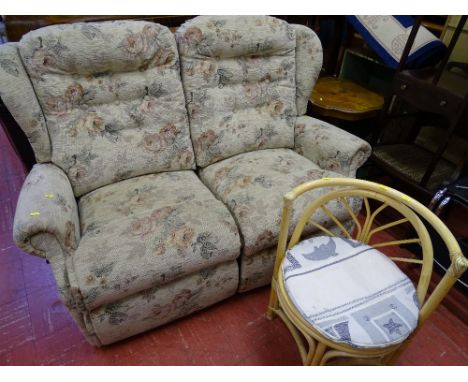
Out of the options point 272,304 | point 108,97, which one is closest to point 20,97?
point 108,97

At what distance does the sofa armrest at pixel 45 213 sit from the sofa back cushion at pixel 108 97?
0.40 ft

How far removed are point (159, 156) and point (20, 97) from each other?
1.77 feet

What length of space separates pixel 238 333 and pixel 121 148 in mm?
886

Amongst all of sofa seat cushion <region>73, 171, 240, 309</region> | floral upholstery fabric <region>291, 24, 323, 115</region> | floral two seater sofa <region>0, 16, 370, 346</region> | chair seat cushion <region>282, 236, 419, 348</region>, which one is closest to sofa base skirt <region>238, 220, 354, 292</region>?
floral two seater sofa <region>0, 16, 370, 346</region>

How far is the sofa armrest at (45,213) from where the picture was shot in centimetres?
92

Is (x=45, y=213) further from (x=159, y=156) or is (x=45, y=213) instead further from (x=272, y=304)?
(x=272, y=304)

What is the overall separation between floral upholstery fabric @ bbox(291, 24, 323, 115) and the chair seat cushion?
0.90m

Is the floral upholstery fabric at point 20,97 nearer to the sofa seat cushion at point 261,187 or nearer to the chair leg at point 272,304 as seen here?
the sofa seat cushion at point 261,187

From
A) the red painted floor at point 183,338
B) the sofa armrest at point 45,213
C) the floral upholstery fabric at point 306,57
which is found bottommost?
the red painted floor at point 183,338

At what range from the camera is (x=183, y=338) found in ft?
4.06

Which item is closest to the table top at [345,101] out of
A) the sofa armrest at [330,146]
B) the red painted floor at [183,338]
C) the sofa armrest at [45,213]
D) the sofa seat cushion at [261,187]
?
the sofa armrest at [330,146]

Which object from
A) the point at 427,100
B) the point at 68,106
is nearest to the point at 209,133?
the point at 68,106

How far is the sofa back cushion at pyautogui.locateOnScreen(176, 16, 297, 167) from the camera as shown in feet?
4.53

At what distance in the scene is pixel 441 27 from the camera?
182 cm
